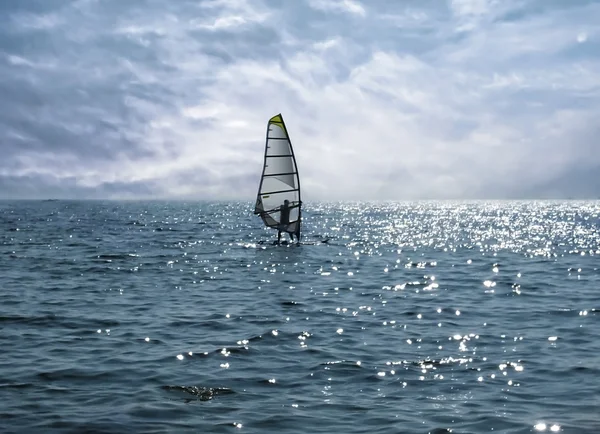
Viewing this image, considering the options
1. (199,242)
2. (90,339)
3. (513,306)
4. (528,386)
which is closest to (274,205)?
(199,242)

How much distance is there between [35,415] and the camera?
382 inches

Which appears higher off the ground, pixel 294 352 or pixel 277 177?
pixel 277 177

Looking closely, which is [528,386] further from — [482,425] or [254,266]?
[254,266]

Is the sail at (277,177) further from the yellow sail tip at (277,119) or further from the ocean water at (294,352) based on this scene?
the ocean water at (294,352)

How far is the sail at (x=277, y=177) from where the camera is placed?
44719mm

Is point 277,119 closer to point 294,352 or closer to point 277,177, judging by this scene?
point 277,177

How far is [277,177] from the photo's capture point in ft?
148

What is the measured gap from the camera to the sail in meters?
44.7

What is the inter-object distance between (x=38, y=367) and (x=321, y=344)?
20.4 feet

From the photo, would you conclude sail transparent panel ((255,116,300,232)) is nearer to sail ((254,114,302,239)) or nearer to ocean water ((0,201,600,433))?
sail ((254,114,302,239))

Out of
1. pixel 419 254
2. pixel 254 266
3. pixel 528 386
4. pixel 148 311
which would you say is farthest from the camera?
pixel 419 254

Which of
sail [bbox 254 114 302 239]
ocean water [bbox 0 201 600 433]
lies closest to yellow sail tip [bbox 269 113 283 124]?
sail [bbox 254 114 302 239]

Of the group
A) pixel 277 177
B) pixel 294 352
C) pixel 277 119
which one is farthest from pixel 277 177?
pixel 294 352

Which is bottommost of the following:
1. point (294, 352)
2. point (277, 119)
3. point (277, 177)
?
point (294, 352)
